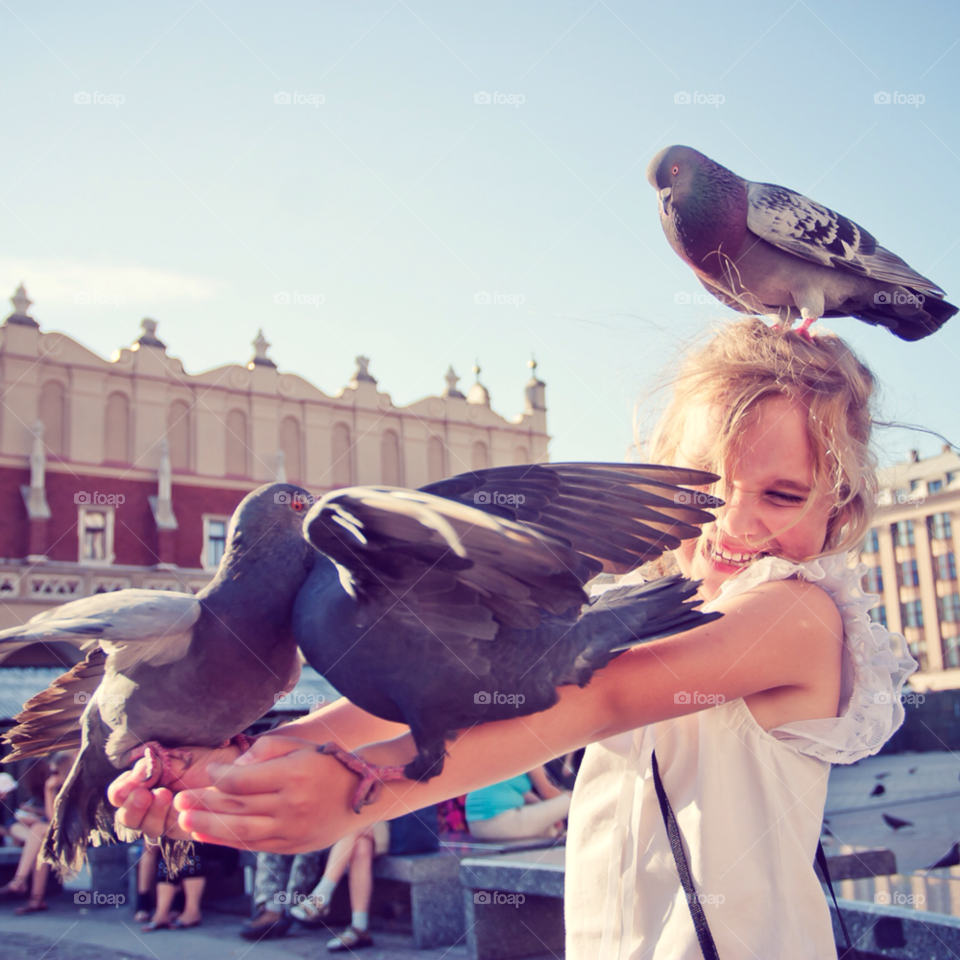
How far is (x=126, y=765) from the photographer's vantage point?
127 centimetres

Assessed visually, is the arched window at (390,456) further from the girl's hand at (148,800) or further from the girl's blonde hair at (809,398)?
the girl's hand at (148,800)

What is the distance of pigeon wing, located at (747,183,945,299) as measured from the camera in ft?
6.71

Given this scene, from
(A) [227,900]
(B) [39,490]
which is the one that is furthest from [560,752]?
(B) [39,490]

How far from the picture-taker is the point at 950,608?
3259 centimetres

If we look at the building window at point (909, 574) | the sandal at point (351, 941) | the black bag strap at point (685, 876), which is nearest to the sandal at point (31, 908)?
the sandal at point (351, 941)

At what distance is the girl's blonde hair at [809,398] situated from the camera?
1.53 meters

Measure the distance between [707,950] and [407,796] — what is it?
535mm

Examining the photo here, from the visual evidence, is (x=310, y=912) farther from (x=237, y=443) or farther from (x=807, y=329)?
(x=237, y=443)

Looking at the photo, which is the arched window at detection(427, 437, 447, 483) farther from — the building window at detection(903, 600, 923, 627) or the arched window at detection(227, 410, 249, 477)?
the building window at detection(903, 600, 923, 627)

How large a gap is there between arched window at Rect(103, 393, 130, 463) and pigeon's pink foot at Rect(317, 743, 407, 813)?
17435 mm

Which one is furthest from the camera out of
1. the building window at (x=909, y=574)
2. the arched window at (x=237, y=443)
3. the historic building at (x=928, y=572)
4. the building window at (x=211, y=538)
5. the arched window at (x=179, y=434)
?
the building window at (x=909, y=574)

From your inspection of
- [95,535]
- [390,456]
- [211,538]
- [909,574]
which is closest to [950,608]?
[909,574]

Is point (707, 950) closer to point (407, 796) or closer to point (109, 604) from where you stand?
point (407, 796)

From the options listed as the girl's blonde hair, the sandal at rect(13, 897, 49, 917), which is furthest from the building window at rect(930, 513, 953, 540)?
the girl's blonde hair
